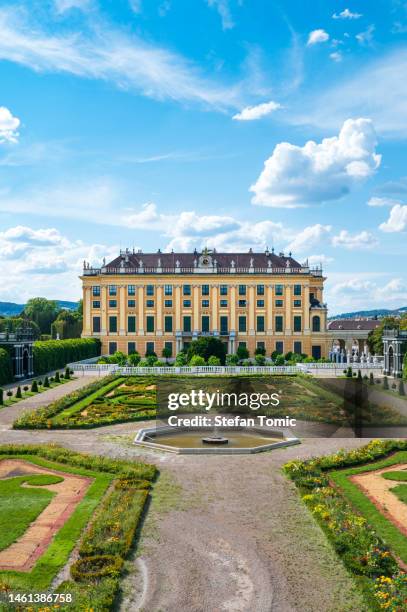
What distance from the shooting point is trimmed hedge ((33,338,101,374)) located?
175ft

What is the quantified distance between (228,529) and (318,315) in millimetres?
61318

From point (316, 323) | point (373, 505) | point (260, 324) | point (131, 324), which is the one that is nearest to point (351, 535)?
point (373, 505)

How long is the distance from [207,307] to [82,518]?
193 feet

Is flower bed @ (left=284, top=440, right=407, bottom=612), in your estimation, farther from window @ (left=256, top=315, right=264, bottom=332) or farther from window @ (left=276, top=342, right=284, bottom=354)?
window @ (left=256, top=315, right=264, bottom=332)

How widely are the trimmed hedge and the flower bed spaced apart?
3793 centimetres

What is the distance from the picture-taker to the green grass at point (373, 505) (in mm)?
13188

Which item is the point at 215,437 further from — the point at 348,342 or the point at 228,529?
the point at 348,342

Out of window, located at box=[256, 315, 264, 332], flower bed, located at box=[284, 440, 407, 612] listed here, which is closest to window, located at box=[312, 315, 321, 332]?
window, located at box=[256, 315, 264, 332]

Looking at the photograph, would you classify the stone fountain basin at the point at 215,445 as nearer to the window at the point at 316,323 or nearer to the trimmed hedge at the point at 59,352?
the trimmed hedge at the point at 59,352

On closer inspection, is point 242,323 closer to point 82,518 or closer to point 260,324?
point 260,324

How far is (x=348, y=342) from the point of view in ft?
324

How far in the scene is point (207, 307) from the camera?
73.2m

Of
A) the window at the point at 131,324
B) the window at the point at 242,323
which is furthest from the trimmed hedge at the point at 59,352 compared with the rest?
the window at the point at 242,323

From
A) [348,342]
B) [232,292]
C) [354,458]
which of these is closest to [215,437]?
[354,458]
